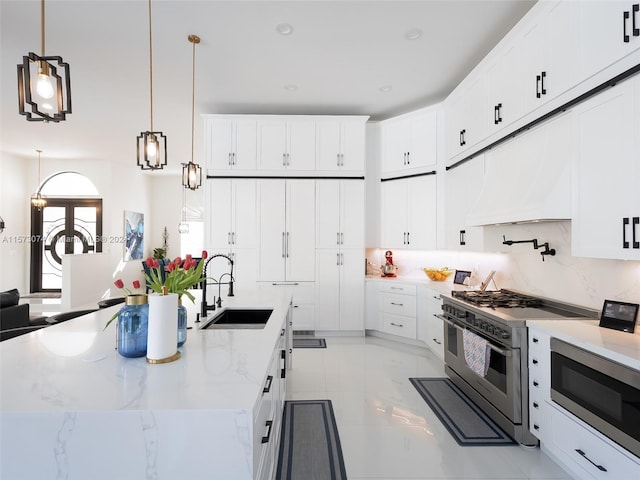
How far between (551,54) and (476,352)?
230 centimetres

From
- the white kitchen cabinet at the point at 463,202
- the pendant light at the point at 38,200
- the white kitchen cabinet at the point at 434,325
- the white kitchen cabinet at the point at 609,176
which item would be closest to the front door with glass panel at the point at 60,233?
the pendant light at the point at 38,200

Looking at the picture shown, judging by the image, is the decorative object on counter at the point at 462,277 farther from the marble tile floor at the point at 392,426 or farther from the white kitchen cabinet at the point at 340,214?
the white kitchen cabinet at the point at 340,214

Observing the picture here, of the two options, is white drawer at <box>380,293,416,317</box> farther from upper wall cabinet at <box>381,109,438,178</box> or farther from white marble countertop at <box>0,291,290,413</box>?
white marble countertop at <box>0,291,290,413</box>

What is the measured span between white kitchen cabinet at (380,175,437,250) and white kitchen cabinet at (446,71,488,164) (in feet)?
1.84

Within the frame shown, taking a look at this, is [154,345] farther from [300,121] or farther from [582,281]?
[300,121]

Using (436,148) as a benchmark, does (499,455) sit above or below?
below

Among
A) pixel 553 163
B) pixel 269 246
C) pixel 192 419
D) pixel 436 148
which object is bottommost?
pixel 192 419

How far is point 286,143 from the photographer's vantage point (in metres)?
4.98

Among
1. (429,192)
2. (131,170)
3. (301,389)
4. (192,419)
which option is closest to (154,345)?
(192,419)

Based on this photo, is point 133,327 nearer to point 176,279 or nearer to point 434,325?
point 176,279

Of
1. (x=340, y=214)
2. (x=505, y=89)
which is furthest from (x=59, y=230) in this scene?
(x=505, y=89)

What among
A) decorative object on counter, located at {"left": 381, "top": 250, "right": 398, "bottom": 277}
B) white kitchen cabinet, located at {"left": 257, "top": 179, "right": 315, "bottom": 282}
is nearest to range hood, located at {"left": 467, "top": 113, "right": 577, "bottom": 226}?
decorative object on counter, located at {"left": 381, "top": 250, "right": 398, "bottom": 277}

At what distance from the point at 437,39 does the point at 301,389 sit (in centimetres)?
364

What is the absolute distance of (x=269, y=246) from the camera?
4.96 meters
